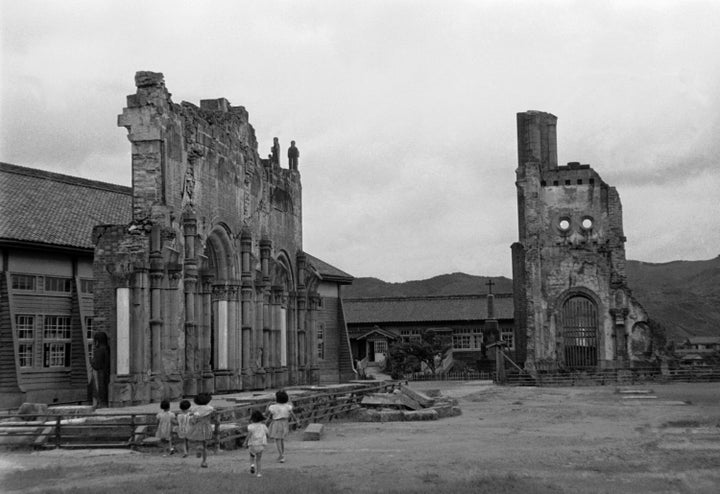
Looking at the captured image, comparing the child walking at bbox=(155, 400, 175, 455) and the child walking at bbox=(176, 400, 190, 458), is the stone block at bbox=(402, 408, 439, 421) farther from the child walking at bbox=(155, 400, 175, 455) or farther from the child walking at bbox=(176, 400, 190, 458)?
the child walking at bbox=(155, 400, 175, 455)

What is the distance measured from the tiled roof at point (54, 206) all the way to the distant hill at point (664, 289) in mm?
64339

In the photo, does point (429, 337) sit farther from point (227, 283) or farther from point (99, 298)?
point (99, 298)

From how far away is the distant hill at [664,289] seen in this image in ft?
374

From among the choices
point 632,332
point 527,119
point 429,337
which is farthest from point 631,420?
point 429,337

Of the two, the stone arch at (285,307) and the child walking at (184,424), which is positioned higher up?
the stone arch at (285,307)

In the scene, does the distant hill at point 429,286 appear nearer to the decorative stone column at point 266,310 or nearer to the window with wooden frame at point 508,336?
the window with wooden frame at point 508,336

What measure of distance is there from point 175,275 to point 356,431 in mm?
7179

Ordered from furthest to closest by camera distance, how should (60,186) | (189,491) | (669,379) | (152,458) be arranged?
(669,379)
(60,186)
(152,458)
(189,491)

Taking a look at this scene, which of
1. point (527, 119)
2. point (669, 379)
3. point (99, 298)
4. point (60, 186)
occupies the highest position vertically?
point (527, 119)

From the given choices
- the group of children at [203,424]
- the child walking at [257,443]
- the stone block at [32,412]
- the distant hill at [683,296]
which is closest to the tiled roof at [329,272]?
the stone block at [32,412]

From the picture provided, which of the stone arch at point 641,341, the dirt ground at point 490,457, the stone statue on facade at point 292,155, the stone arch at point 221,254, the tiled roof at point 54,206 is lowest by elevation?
the dirt ground at point 490,457

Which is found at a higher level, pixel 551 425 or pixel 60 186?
pixel 60 186

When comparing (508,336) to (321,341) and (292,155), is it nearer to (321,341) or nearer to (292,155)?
(321,341)

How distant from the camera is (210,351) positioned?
28891 mm
